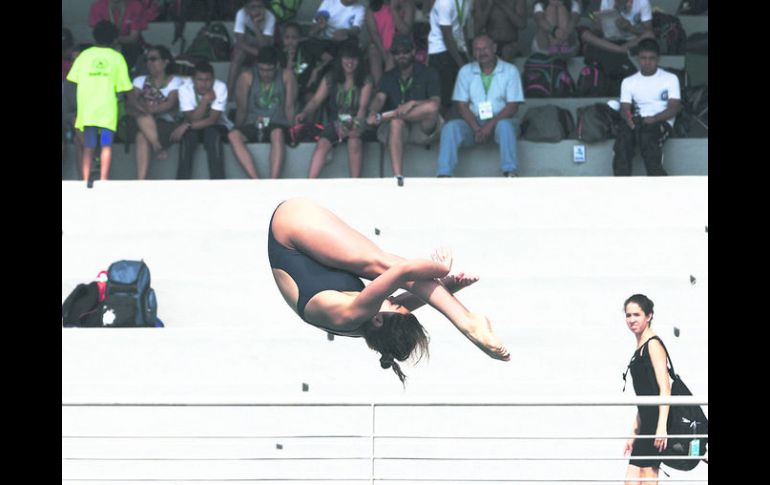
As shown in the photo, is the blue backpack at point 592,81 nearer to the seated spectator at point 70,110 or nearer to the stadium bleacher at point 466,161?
the stadium bleacher at point 466,161

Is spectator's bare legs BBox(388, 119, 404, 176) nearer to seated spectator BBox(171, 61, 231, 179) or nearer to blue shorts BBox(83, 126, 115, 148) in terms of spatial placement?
seated spectator BBox(171, 61, 231, 179)

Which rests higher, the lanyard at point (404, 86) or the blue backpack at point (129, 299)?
the lanyard at point (404, 86)

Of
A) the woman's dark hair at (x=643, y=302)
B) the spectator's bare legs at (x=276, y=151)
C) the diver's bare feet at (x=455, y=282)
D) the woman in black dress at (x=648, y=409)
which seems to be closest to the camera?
the woman in black dress at (x=648, y=409)

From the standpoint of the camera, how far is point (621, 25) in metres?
9.91

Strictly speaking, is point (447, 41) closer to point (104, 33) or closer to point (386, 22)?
point (386, 22)

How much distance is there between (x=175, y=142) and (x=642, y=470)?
13.3 ft

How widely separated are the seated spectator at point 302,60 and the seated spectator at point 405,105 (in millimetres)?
441

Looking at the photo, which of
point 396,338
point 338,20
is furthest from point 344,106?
point 396,338

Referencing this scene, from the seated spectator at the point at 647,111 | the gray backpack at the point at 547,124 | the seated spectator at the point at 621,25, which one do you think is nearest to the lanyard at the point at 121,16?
the gray backpack at the point at 547,124

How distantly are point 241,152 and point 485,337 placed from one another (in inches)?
101

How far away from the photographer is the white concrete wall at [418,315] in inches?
287

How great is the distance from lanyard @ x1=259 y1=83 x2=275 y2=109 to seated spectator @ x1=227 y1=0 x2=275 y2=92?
0.41m
